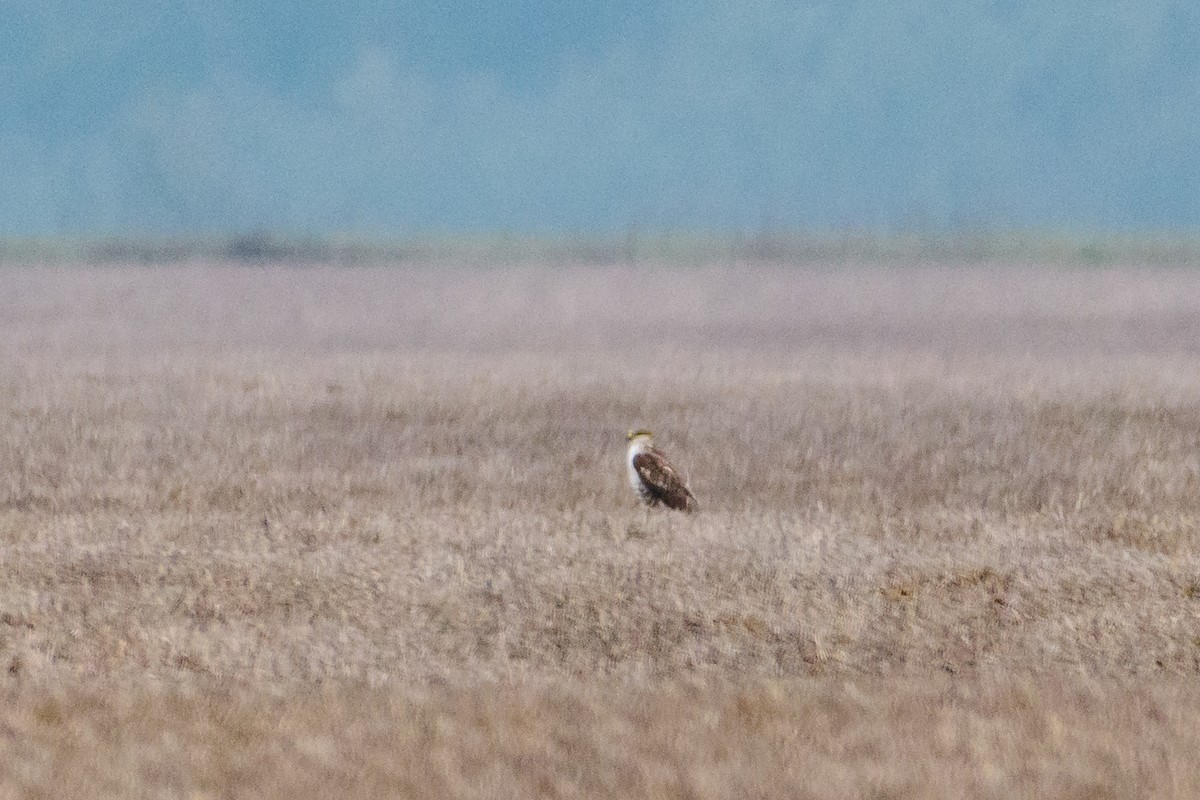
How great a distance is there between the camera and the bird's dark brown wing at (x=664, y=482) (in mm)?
16266

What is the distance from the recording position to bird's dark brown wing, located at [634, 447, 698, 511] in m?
16.3

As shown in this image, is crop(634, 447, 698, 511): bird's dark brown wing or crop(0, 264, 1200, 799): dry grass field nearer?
crop(0, 264, 1200, 799): dry grass field

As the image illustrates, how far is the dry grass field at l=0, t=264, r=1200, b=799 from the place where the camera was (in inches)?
325

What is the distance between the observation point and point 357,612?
11.6 m

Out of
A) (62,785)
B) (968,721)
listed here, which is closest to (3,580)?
(62,785)

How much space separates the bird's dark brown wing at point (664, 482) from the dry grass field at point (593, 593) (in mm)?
303

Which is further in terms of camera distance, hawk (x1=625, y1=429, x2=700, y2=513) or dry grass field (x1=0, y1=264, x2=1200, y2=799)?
hawk (x1=625, y1=429, x2=700, y2=513)

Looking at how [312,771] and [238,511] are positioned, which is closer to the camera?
[312,771]

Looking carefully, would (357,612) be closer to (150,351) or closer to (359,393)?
(359,393)

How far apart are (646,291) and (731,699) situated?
143 feet

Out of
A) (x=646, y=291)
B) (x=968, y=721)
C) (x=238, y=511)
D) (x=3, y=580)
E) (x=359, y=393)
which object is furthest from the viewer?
(x=646, y=291)

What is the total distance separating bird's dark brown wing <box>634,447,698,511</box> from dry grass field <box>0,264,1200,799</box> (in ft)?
0.99

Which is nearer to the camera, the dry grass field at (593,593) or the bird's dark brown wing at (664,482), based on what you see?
the dry grass field at (593,593)

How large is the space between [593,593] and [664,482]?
4.42 meters
